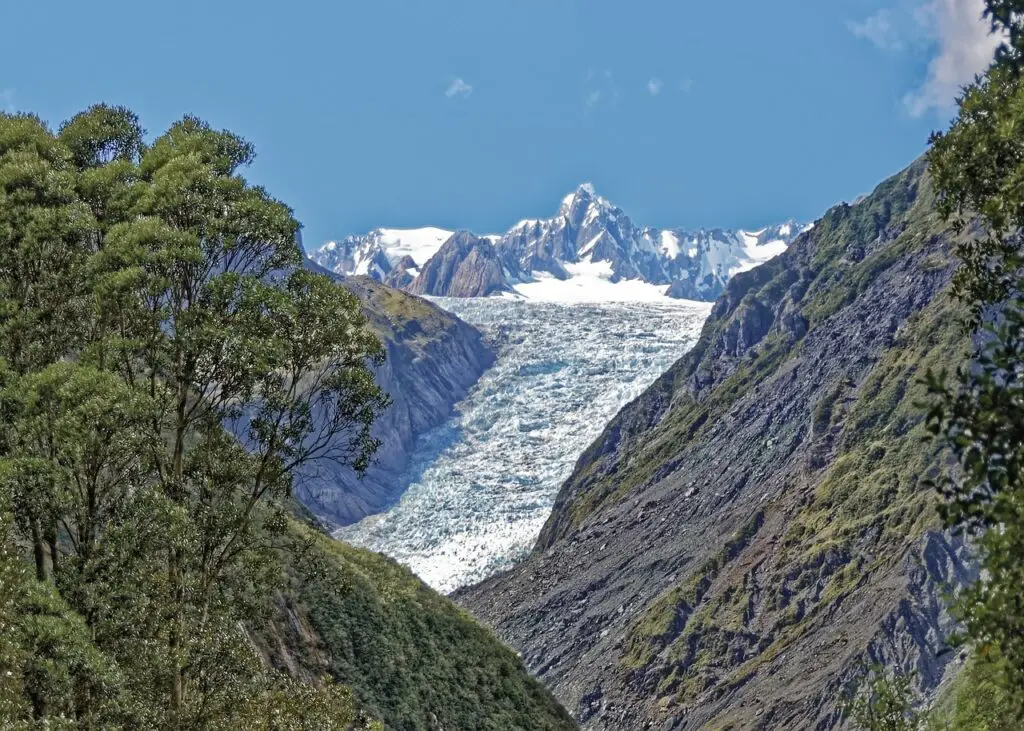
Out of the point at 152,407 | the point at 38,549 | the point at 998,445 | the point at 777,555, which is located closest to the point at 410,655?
the point at 38,549

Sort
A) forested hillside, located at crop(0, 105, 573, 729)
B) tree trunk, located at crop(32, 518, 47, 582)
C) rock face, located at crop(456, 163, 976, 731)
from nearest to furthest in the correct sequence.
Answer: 1. forested hillside, located at crop(0, 105, 573, 729)
2. tree trunk, located at crop(32, 518, 47, 582)
3. rock face, located at crop(456, 163, 976, 731)

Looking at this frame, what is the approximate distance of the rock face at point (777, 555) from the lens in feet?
322

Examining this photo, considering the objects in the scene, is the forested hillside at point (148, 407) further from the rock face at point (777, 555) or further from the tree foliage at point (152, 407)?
the rock face at point (777, 555)

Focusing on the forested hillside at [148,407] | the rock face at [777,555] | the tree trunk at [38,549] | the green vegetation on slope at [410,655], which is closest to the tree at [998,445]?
the forested hillside at [148,407]

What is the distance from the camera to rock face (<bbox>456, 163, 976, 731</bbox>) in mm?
98250

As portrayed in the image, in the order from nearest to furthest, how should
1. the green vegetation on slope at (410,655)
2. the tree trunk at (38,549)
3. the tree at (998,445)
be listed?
the tree at (998,445)
the tree trunk at (38,549)
the green vegetation on slope at (410,655)

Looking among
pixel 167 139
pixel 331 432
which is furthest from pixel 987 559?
pixel 167 139

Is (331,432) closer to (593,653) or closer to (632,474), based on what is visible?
(593,653)

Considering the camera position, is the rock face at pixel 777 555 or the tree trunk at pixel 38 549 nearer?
the tree trunk at pixel 38 549

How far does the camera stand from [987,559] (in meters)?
10.3

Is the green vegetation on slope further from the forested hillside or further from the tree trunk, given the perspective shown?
the tree trunk

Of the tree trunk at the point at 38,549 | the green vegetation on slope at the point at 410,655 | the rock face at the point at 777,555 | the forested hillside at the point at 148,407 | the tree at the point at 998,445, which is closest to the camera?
the tree at the point at 998,445

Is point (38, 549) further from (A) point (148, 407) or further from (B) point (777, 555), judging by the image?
(B) point (777, 555)

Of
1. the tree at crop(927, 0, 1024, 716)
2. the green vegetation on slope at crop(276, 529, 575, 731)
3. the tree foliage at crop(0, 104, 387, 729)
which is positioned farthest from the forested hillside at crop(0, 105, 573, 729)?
the green vegetation on slope at crop(276, 529, 575, 731)
